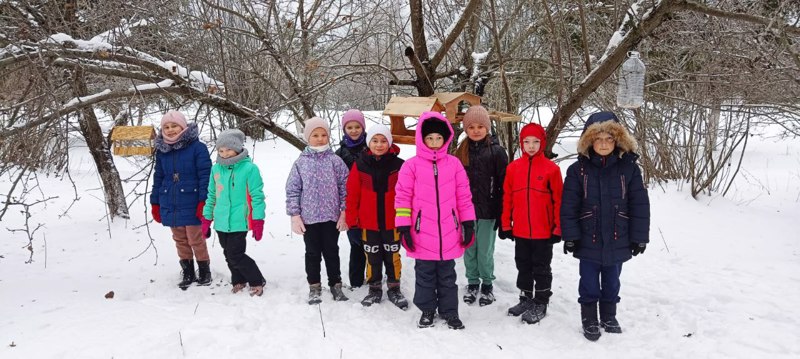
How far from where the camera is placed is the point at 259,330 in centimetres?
331

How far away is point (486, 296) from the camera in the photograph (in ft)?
12.6

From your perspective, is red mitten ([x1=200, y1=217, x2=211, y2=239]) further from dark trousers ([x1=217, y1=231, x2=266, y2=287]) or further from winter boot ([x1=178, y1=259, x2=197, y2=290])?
winter boot ([x1=178, y1=259, x2=197, y2=290])

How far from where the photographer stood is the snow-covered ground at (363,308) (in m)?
3.07

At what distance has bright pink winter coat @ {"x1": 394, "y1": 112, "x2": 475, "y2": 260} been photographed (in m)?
3.32

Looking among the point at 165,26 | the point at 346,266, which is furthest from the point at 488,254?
the point at 165,26

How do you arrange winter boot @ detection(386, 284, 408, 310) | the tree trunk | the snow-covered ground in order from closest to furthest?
1. the snow-covered ground
2. winter boot @ detection(386, 284, 408, 310)
3. the tree trunk

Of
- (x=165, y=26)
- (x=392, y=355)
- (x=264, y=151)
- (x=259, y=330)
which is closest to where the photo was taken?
(x=392, y=355)

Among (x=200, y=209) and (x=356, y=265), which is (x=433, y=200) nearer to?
(x=356, y=265)

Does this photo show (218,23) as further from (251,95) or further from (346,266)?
(346,266)

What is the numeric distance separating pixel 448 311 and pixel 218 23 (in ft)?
8.63

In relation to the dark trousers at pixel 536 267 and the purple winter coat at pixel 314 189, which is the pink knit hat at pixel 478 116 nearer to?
the dark trousers at pixel 536 267

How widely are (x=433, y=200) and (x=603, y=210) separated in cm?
113

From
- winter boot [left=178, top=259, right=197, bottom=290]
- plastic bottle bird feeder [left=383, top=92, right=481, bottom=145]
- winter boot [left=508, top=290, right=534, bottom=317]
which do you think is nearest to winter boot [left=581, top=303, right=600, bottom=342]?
winter boot [left=508, top=290, right=534, bottom=317]

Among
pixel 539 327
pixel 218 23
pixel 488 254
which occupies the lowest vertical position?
pixel 539 327
